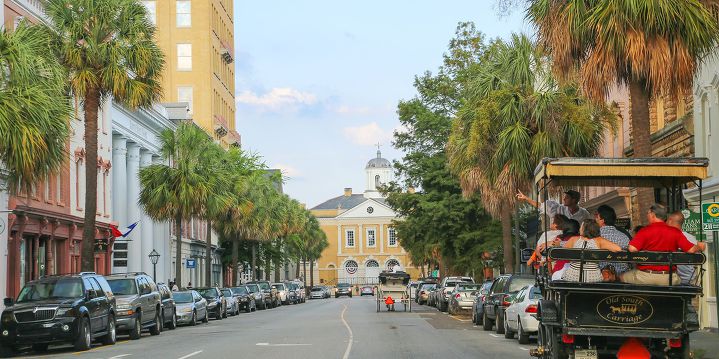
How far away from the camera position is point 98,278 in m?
28.2

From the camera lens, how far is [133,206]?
5681 cm

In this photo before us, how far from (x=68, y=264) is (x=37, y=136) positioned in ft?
72.0

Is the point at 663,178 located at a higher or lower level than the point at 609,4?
lower

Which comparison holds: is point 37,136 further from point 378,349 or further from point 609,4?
point 609,4

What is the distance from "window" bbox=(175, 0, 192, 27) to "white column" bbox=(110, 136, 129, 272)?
29.8m

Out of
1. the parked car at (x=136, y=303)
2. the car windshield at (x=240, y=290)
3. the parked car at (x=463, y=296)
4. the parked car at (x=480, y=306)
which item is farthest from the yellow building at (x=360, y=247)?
the parked car at (x=136, y=303)

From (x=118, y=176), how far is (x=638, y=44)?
38.1 meters

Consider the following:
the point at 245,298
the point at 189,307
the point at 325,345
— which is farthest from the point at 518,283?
the point at 245,298

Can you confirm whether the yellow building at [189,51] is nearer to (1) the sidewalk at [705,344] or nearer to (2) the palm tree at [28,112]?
(2) the palm tree at [28,112]

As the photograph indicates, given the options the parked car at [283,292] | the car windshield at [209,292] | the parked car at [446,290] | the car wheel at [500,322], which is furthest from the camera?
the parked car at [283,292]

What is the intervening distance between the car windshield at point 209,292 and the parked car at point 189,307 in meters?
4.61

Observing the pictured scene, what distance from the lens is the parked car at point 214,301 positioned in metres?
47.6

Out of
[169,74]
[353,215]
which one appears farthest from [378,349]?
[353,215]

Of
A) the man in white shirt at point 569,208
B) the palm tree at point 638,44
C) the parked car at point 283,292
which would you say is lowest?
the parked car at point 283,292
